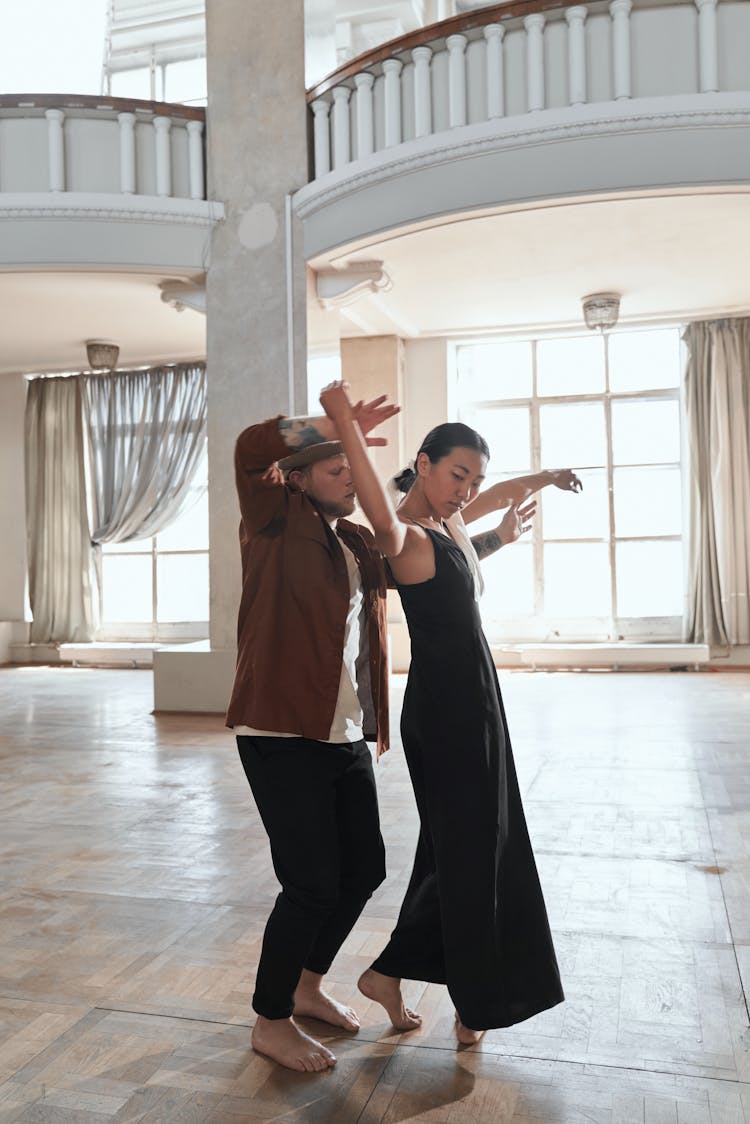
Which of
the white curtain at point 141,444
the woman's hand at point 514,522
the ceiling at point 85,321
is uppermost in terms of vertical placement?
the ceiling at point 85,321

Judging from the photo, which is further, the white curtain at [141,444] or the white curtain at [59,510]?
the white curtain at [59,510]

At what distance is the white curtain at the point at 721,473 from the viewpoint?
9602 millimetres

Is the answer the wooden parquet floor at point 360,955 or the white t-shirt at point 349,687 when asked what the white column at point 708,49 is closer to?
the wooden parquet floor at point 360,955

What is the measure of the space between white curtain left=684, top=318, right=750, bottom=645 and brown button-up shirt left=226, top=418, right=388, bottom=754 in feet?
26.4

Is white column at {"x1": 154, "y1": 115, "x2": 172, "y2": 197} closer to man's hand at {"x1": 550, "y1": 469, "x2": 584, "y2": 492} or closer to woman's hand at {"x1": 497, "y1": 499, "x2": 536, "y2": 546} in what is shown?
woman's hand at {"x1": 497, "y1": 499, "x2": 536, "y2": 546}

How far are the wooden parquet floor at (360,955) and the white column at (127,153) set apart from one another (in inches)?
157

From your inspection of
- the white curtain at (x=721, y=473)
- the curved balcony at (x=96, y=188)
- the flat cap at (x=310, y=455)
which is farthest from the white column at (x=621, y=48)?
the flat cap at (x=310, y=455)

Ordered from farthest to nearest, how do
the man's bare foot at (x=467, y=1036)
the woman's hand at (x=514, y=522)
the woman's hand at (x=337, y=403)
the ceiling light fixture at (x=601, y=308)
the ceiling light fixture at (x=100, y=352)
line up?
the ceiling light fixture at (x=100, y=352) < the ceiling light fixture at (x=601, y=308) < the woman's hand at (x=514, y=522) < the man's bare foot at (x=467, y=1036) < the woman's hand at (x=337, y=403)

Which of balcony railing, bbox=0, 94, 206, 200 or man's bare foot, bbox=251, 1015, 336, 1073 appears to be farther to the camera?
balcony railing, bbox=0, 94, 206, 200

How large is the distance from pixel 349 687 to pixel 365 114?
545cm

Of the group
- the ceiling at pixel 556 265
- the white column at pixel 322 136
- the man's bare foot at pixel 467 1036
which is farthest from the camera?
the white column at pixel 322 136

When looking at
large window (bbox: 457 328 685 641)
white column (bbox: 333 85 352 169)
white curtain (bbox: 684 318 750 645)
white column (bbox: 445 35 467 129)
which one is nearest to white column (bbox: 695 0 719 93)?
white column (bbox: 445 35 467 129)

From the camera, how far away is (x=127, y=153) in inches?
287

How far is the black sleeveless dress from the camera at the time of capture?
221 cm
